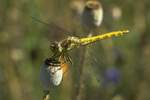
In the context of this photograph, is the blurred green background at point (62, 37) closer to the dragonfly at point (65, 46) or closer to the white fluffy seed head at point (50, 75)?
the dragonfly at point (65, 46)

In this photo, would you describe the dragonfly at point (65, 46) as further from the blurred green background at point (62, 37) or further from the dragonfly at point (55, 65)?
the blurred green background at point (62, 37)

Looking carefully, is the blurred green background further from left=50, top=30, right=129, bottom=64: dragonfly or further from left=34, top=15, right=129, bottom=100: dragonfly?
left=34, top=15, right=129, bottom=100: dragonfly

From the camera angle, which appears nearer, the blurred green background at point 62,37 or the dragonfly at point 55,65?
the dragonfly at point 55,65

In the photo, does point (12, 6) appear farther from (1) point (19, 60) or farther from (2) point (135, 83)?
(2) point (135, 83)

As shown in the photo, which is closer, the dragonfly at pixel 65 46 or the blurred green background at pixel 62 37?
the dragonfly at pixel 65 46

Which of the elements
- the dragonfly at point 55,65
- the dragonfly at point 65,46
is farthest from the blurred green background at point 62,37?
the dragonfly at point 55,65

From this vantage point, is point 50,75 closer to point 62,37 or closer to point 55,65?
point 55,65

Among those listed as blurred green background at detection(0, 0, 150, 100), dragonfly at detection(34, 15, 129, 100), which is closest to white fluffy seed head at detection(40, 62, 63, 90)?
dragonfly at detection(34, 15, 129, 100)

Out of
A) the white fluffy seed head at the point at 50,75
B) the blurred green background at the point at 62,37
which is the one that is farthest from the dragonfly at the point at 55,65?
the blurred green background at the point at 62,37

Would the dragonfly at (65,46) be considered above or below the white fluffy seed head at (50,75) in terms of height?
above

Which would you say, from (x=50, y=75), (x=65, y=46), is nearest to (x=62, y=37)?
(x=65, y=46)
